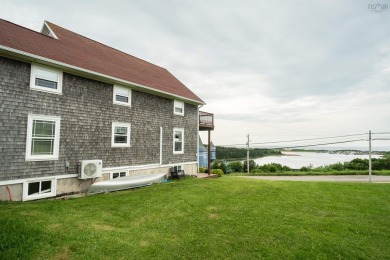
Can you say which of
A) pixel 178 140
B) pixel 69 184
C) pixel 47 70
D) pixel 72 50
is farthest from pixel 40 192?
pixel 178 140

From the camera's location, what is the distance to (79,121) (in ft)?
34.7

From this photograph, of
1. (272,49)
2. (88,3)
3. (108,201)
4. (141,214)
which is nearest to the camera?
(141,214)

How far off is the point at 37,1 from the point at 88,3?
106 inches

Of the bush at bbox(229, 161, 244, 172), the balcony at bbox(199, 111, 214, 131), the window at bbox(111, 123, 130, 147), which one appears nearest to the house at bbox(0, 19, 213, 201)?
the window at bbox(111, 123, 130, 147)

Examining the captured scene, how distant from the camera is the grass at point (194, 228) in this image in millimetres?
4941

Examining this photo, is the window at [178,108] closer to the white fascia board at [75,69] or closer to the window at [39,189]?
the white fascia board at [75,69]

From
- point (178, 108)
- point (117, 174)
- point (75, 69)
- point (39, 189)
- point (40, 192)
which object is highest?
point (75, 69)

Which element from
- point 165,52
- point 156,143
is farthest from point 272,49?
point 156,143

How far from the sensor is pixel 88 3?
45.3 ft

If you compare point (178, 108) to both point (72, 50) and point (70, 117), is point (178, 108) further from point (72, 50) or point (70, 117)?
point (70, 117)

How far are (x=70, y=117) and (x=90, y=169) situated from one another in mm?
2579

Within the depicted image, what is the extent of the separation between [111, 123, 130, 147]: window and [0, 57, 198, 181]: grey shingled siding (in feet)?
0.76

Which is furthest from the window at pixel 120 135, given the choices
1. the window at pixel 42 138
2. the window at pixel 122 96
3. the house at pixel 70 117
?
the window at pixel 42 138

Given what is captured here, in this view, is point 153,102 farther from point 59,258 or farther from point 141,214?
point 59,258
